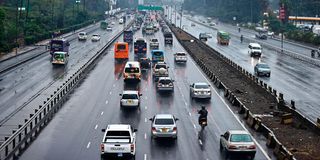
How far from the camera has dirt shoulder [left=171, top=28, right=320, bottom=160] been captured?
110 feet

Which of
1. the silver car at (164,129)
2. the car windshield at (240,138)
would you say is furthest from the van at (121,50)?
A: the car windshield at (240,138)

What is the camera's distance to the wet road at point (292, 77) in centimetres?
5183

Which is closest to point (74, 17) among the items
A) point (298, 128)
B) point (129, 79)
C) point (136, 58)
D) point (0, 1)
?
point (0, 1)

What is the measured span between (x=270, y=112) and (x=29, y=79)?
3060 cm

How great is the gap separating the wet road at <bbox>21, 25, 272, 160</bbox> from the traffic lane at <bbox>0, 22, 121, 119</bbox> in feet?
13.2

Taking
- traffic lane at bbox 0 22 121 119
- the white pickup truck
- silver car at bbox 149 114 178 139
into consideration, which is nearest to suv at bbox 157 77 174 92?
traffic lane at bbox 0 22 121 119

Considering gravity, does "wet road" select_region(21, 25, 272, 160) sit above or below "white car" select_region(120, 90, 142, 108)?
below

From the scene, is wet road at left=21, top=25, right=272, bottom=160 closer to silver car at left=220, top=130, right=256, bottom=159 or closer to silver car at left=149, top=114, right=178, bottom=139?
silver car at left=149, top=114, right=178, bottom=139

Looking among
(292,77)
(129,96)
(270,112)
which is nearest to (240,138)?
(270,112)

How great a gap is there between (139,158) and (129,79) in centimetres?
3185

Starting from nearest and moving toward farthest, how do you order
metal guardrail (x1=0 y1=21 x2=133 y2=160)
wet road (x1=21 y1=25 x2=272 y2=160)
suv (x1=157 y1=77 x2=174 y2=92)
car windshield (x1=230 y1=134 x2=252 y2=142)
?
1. car windshield (x1=230 y1=134 x2=252 y2=142)
2. metal guardrail (x1=0 y1=21 x2=133 y2=160)
3. wet road (x1=21 y1=25 x2=272 y2=160)
4. suv (x1=157 y1=77 x2=174 y2=92)

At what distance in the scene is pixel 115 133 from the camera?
3034 cm

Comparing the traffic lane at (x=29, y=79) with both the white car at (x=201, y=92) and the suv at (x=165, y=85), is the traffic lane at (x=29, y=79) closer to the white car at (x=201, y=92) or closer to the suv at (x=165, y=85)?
the suv at (x=165, y=85)

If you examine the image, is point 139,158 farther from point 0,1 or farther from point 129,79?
point 0,1
